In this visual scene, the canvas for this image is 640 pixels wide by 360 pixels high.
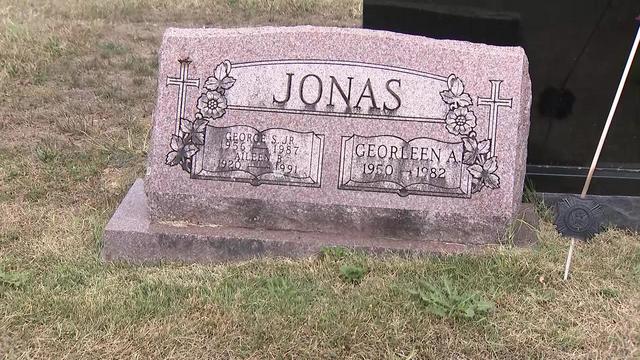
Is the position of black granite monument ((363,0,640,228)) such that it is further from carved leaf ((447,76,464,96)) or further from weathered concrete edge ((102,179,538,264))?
weathered concrete edge ((102,179,538,264))

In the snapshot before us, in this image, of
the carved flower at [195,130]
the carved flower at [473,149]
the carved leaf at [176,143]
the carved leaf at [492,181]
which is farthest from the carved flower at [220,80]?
the carved leaf at [492,181]

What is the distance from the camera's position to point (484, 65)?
3.23 meters

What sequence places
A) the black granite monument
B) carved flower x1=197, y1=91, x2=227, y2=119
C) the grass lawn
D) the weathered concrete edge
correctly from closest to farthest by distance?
the grass lawn, the weathered concrete edge, carved flower x1=197, y1=91, x2=227, y2=119, the black granite monument

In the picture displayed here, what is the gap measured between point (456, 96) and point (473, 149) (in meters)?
0.27

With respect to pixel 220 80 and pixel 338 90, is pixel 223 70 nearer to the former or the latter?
pixel 220 80

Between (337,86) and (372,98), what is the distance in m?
0.19

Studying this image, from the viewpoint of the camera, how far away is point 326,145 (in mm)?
3293

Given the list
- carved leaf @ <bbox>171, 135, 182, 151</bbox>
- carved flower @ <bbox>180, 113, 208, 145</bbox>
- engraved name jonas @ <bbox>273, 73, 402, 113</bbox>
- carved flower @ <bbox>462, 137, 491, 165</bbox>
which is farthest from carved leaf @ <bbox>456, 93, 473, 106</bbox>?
carved leaf @ <bbox>171, 135, 182, 151</bbox>

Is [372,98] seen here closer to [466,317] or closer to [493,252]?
[493,252]

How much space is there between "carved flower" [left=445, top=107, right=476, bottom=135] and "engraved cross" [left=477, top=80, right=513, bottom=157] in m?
0.08

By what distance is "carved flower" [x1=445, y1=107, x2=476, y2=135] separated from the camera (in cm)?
324

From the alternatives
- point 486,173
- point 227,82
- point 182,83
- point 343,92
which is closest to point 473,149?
point 486,173

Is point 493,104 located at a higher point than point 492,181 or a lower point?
higher

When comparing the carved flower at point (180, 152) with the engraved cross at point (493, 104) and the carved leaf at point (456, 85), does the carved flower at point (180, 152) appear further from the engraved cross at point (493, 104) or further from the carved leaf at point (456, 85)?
the engraved cross at point (493, 104)
